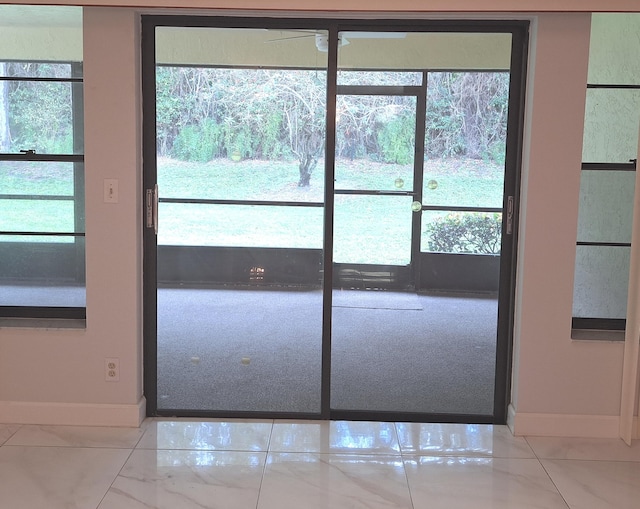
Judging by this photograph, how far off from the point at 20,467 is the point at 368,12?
257 cm

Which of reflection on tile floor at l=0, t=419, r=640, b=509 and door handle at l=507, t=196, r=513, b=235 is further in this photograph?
door handle at l=507, t=196, r=513, b=235

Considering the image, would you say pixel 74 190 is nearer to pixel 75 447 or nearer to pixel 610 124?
pixel 75 447

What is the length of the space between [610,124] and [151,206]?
2.30 metres

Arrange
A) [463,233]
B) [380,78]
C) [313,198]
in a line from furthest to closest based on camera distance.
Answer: [463,233], [380,78], [313,198]

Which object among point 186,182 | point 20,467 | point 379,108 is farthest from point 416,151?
point 20,467

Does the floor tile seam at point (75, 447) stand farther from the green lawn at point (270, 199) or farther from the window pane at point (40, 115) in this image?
the window pane at point (40, 115)

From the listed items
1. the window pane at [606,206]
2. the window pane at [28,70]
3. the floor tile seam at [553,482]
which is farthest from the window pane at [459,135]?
the window pane at [28,70]

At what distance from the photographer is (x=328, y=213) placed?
11.6 feet

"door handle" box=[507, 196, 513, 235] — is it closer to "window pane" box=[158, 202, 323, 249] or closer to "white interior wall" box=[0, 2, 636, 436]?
"white interior wall" box=[0, 2, 636, 436]

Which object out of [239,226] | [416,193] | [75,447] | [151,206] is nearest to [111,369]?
[75,447]

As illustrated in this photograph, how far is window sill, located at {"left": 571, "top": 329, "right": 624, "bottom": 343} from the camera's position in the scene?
3400 millimetres

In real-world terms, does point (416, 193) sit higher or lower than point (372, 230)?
higher

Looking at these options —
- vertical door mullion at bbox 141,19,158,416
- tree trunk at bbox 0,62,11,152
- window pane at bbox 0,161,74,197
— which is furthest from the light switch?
tree trunk at bbox 0,62,11,152

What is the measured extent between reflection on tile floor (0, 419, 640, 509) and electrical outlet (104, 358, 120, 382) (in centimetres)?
26
